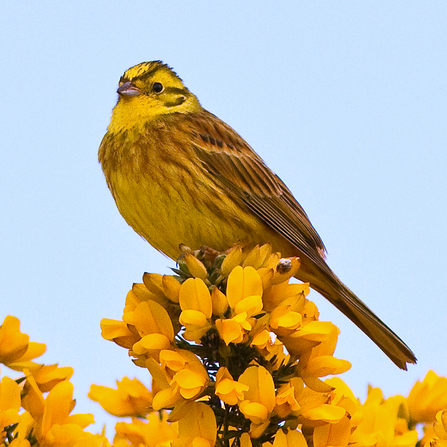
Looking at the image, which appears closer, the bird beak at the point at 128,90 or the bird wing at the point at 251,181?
the bird wing at the point at 251,181

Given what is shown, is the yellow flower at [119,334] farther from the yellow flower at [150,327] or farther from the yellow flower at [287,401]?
the yellow flower at [287,401]

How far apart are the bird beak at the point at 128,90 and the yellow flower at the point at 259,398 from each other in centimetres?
336

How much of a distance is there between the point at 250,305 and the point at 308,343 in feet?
0.75

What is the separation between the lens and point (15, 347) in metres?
2.56

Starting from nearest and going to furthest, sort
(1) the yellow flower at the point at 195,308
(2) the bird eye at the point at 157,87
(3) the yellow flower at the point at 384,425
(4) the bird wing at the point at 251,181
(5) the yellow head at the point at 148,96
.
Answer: (1) the yellow flower at the point at 195,308 → (3) the yellow flower at the point at 384,425 → (4) the bird wing at the point at 251,181 → (5) the yellow head at the point at 148,96 → (2) the bird eye at the point at 157,87

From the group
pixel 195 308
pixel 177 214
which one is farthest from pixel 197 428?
pixel 177 214

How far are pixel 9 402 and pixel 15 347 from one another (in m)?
0.34

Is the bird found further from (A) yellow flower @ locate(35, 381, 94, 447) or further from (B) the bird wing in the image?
(A) yellow flower @ locate(35, 381, 94, 447)

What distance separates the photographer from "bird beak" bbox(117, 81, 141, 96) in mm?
5219

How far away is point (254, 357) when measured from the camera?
2385mm

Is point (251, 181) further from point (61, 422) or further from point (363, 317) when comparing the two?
point (61, 422)

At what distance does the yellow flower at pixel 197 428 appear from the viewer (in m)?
2.16

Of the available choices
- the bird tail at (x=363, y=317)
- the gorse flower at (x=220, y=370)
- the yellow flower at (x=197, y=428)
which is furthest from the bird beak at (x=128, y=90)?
the yellow flower at (x=197, y=428)

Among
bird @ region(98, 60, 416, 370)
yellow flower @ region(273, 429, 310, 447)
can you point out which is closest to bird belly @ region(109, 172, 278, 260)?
bird @ region(98, 60, 416, 370)
